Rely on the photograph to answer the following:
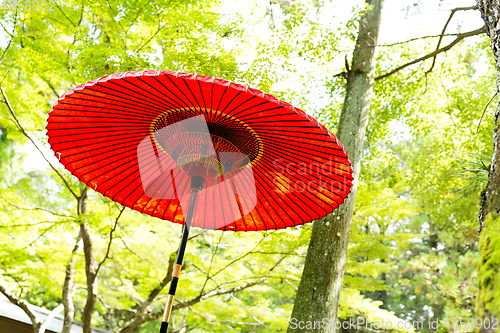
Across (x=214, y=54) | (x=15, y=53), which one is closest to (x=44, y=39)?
(x=15, y=53)

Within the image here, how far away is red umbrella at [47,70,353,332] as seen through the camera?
49.8 inches

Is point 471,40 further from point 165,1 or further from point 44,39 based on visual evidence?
point 44,39

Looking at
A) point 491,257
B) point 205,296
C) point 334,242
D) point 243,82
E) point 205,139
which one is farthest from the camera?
point 205,296

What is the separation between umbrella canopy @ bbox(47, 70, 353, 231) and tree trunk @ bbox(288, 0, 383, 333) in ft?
3.57

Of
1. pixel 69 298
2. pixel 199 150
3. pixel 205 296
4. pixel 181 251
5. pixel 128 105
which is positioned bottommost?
pixel 69 298

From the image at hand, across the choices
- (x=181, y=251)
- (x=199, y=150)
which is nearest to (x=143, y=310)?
(x=181, y=251)

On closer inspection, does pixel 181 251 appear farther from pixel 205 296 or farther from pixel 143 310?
pixel 143 310

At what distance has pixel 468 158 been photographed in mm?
5184

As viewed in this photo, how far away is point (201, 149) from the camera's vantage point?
141 centimetres

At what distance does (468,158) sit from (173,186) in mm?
5046

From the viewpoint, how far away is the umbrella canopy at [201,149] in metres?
1.26

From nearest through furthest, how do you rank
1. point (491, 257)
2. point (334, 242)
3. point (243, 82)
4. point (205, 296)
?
point (491, 257) < point (334, 242) < point (243, 82) < point (205, 296)

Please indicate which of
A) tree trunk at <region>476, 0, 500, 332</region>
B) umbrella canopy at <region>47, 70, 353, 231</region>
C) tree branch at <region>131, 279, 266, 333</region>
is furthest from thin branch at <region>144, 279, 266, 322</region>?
tree trunk at <region>476, 0, 500, 332</region>

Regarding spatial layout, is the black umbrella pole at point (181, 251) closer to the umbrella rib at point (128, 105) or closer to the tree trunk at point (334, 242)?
the umbrella rib at point (128, 105)
